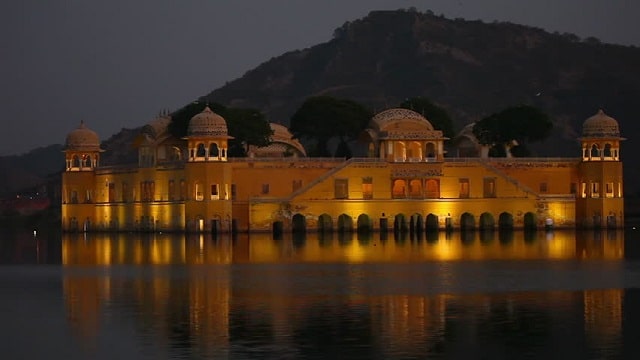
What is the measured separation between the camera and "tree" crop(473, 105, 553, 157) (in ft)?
296

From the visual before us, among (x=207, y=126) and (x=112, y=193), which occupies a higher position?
(x=207, y=126)

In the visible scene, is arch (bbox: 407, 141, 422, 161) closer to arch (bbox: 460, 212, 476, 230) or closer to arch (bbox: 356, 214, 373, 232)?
arch (bbox: 460, 212, 476, 230)

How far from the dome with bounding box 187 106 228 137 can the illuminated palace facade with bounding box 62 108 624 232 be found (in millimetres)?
49

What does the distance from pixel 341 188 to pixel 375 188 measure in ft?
5.93

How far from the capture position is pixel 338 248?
2377 inches

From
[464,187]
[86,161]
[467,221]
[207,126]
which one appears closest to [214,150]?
[86,161]

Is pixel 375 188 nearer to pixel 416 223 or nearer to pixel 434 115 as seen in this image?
pixel 416 223

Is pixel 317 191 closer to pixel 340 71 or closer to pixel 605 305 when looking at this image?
pixel 605 305

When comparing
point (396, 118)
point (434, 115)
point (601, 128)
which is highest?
point (434, 115)

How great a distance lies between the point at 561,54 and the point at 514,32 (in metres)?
8.49

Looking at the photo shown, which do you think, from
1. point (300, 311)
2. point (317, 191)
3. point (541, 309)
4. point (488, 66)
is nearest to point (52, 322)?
point (300, 311)

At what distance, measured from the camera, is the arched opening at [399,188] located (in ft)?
269

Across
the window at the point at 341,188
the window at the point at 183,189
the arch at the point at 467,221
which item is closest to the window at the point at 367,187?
the window at the point at 341,188

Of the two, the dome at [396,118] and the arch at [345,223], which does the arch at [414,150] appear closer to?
the dome at [396,118]
